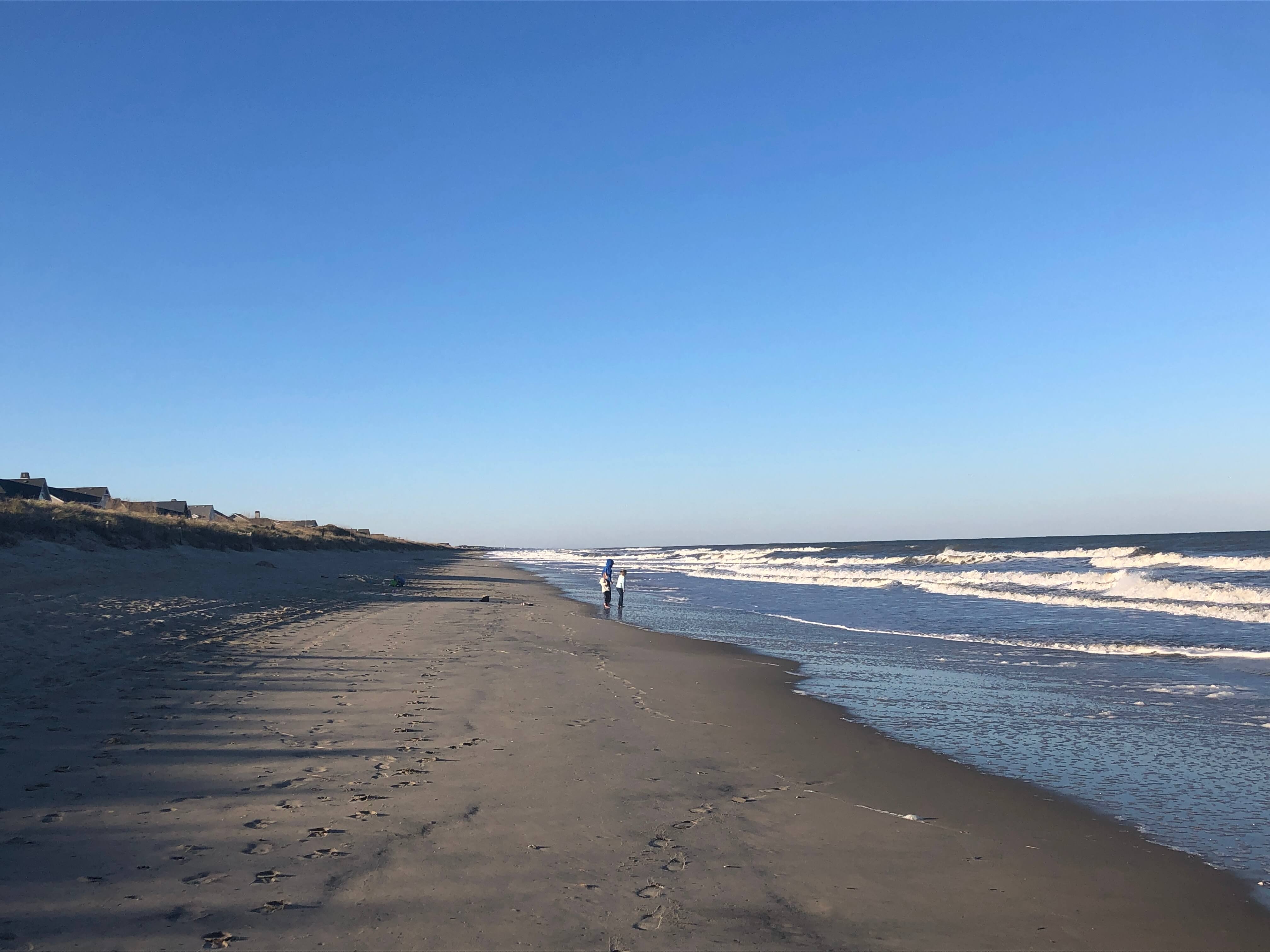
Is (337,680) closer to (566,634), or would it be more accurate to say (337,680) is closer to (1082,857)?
(566,634)

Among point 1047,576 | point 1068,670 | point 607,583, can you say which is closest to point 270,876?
point 1068,670

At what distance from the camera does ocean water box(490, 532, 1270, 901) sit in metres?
6.08

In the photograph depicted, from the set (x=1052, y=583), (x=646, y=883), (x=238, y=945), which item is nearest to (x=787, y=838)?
(x=646, y=883)

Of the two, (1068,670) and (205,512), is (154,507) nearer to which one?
→ (205,512)

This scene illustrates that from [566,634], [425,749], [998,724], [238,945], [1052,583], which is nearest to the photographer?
[238,945]

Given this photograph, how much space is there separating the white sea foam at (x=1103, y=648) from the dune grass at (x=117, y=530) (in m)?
20.6

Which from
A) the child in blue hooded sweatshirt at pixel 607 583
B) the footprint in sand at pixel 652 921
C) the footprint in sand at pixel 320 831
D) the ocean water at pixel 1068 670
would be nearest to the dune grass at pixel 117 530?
the child in blue hooded sweatshirt at pixel 607 583

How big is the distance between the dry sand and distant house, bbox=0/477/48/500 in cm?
3020

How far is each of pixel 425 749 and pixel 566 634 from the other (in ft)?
29.9

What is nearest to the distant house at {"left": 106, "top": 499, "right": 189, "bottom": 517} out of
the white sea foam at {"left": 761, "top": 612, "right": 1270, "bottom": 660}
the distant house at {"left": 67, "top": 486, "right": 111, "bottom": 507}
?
the distant house at {"left": 67, "top": 486, "right": 111, "bottom": 507}

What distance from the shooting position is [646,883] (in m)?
4.10

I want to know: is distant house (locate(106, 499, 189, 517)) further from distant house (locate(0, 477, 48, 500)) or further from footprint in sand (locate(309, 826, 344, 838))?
footprint in sand (locate(309, 826, 344, 838))

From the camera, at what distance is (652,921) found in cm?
368

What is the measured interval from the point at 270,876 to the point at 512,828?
57.4 inches
